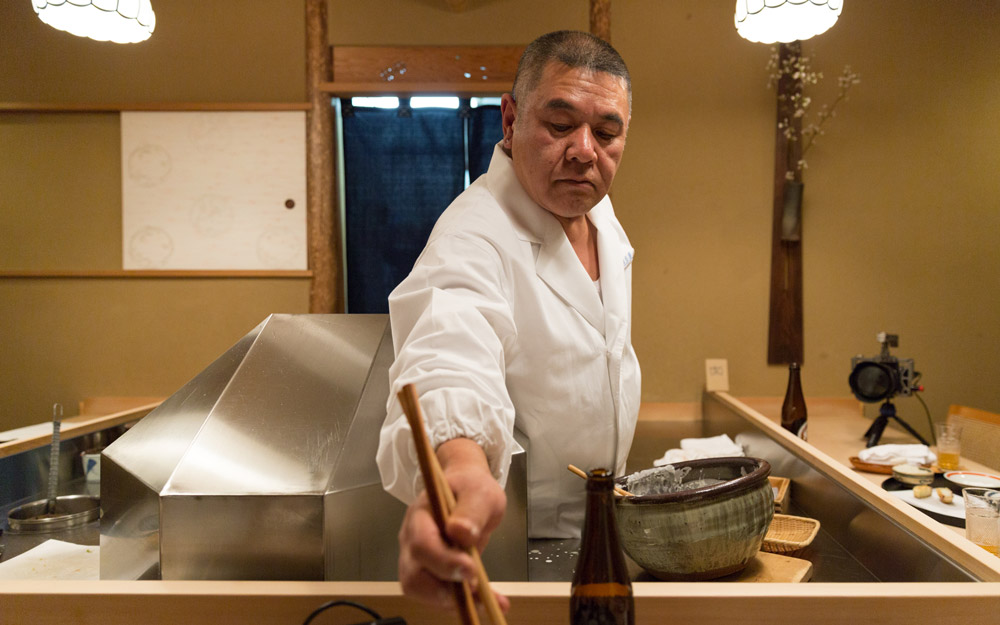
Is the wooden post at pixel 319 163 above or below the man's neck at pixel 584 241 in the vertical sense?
above

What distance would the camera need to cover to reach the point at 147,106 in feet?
12.1

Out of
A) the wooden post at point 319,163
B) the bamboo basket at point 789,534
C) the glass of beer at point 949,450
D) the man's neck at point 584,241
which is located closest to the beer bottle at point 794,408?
the glass of beer at point 949,450

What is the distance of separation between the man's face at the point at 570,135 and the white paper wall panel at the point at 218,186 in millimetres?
2655

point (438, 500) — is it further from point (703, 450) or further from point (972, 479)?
point (972, 479)

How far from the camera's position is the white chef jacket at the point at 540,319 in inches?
42.4

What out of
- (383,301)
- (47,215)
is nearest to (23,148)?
(47,215)

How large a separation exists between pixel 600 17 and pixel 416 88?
1029 mm

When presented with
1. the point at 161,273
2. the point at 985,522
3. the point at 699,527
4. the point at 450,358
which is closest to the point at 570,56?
the point at 450,358

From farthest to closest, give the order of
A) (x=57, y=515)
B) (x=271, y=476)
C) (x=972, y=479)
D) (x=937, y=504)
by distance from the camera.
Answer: (x=972, y=479) → (x=937, y=504) → (x=57, y=515) → (x=271, y=476)

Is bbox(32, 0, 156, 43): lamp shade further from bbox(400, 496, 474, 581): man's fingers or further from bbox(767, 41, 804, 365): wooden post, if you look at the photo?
bbox(767, 41, 804, 365): wooden post

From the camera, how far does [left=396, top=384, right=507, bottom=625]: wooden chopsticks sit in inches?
21.7

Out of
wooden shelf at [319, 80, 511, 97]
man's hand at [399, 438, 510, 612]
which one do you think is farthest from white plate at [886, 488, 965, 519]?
wooden shelf at [319, 80, 511, 97]

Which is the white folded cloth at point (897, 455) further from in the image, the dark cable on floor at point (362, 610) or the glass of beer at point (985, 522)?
the dark cable on floor at point (362, 610)

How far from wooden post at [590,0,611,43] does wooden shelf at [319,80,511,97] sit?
A: 21.7 inches
